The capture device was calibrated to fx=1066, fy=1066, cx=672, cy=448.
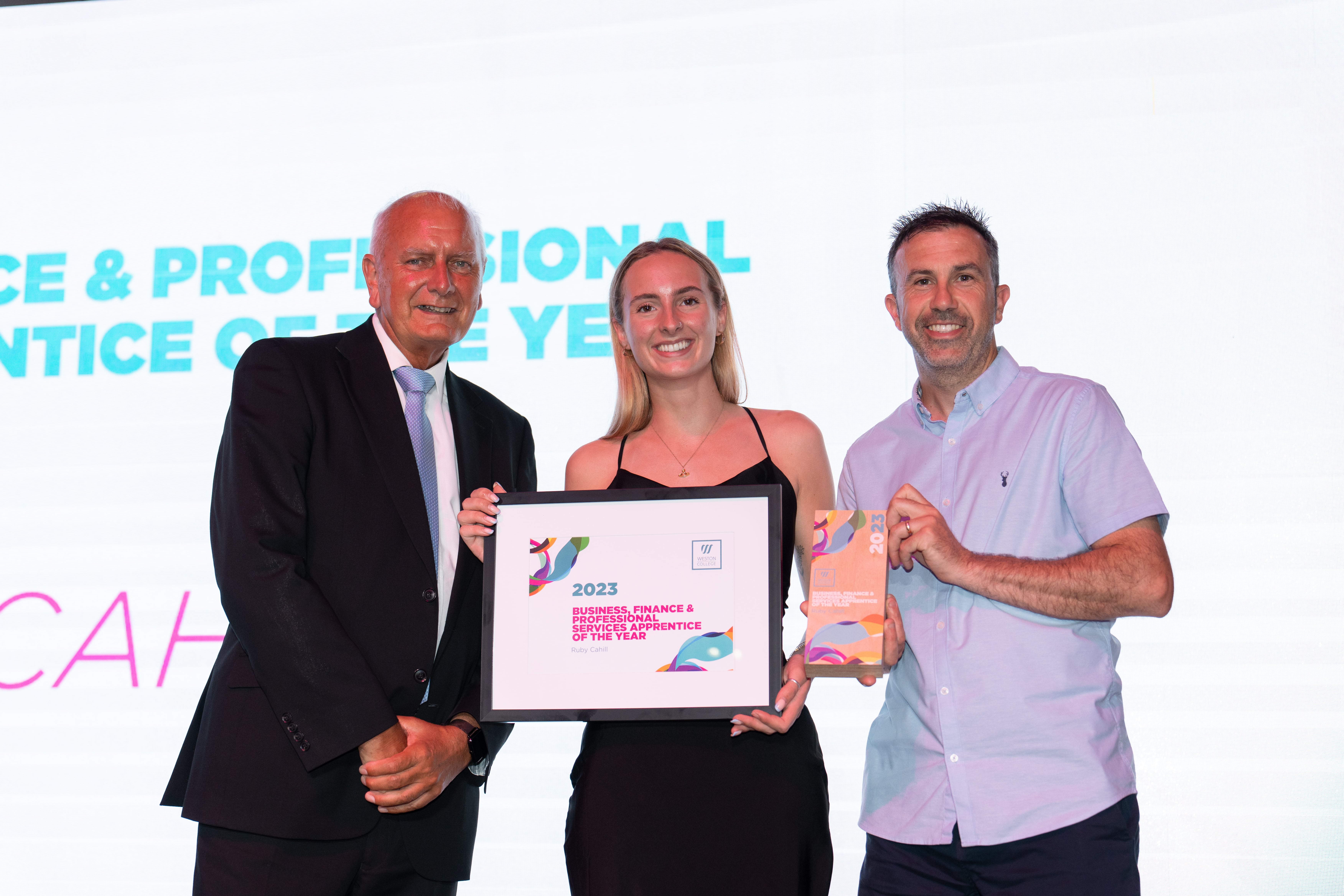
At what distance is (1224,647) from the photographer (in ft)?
9.96

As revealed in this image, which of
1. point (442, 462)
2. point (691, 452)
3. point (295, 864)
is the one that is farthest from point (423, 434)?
point (295, 864)

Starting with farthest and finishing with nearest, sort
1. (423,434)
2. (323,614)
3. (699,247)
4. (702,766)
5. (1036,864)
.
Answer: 1. (699,247)
2. (423,434)
3. (702,766)
4. (323,614)
5. (1036,864)

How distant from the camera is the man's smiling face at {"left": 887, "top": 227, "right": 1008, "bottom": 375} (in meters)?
2.01

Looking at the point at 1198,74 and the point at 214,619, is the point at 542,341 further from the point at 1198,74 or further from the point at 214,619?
the point at 1198,74

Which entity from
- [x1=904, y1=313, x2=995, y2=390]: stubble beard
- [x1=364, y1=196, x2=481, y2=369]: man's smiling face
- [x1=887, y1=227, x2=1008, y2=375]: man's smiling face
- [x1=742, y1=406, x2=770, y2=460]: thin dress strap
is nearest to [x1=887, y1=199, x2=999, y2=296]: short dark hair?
[x1=887, y1=227, x2=1008, y2=375]: man's smiling face

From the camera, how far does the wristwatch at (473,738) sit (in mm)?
2055

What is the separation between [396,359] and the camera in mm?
2236

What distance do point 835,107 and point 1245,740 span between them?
226 centimetres

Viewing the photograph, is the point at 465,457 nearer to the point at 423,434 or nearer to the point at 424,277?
the point at 423,434

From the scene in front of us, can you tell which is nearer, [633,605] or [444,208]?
[633,605]

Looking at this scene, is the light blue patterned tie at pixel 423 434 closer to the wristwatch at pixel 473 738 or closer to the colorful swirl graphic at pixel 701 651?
the wristwatch at pixel 473 738

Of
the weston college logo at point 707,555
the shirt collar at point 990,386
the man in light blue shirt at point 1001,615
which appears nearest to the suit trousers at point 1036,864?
the man in light blue shirt at point 1001,615

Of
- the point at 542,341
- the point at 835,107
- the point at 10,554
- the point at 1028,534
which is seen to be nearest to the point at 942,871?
the point at 1028,534

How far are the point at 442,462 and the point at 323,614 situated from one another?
1.45 ft
